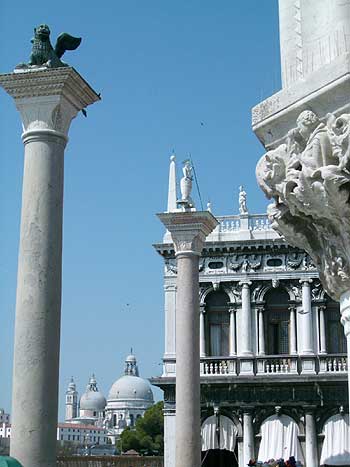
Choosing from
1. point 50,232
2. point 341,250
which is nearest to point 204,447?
point 50,232

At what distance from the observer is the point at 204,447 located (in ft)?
115

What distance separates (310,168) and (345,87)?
69 centimetres

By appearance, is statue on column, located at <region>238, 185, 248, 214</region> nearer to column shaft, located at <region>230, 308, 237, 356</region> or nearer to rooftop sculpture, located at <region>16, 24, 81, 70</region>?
column shaft, located at <region>230, 308, 237, 356</region>

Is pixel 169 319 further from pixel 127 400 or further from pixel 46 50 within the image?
pixel 127 400

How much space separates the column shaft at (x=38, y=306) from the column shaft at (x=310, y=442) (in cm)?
2559

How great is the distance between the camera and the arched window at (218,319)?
36.6 metres

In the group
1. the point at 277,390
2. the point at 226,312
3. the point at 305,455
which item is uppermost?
the point at 226,312

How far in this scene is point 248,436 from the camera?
34781 mm

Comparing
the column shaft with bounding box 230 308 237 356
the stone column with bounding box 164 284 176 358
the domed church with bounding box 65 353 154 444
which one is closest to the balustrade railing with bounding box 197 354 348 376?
the column shaft with bounding box 230 308 237 356

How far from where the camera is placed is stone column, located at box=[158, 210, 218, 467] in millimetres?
15555

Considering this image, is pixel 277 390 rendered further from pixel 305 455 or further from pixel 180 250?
pixel 180 250

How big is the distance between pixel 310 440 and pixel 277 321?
4.92 m

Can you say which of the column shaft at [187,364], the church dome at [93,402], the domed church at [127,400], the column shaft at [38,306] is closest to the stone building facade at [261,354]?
the column shaft at [187,364]

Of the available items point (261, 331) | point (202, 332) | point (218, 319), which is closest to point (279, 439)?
point (261, 331)
